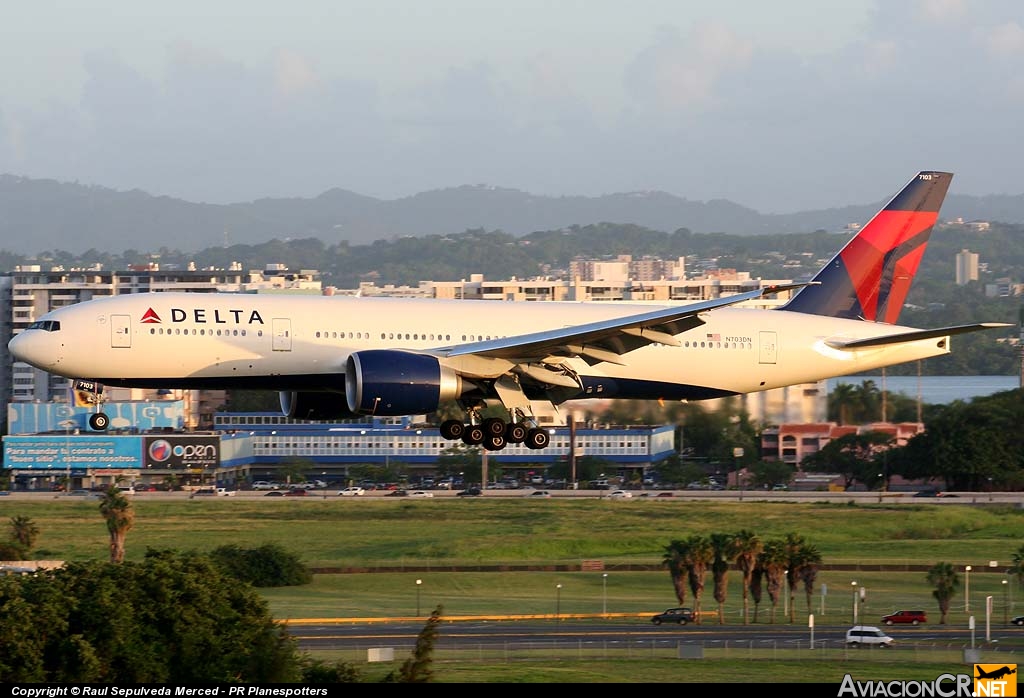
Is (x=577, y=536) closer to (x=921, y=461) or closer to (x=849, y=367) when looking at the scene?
(x=921, y=461)

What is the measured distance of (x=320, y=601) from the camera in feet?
219

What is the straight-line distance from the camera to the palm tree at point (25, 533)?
251 feet

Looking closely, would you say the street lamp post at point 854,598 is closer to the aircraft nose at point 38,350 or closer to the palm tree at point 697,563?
the palm tree at point 697,563

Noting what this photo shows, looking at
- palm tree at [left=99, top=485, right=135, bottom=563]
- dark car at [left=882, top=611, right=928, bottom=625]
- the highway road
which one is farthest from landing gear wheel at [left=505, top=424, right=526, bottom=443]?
palm tree at [left=99, top=485, right=135, bottom=563]

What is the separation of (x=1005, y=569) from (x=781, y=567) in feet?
44.0

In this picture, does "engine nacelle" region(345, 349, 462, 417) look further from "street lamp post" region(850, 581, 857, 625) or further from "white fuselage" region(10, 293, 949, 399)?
"street lamp post" region(850, 581, 857, 625)

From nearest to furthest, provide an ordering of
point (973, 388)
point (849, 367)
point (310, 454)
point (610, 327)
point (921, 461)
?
1. point (610, 327)
2. point (849, 367)
3. point (921, 461)
4. point (310, 454)
5. point (973, 388)

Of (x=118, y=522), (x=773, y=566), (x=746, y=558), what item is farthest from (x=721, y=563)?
(x=118, y=522)

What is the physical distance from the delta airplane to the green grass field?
1156 cm

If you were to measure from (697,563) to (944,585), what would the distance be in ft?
34.2

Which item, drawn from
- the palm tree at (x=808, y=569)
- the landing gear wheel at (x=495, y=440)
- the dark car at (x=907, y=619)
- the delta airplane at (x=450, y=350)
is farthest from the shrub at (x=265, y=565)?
the landing gear wheel at (x=495, y=440)

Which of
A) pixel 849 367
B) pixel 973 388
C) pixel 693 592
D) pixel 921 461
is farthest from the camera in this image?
pixel 973 388

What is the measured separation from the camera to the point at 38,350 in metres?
40.0

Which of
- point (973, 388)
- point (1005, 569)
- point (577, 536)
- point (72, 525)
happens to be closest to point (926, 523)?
point (1005, 569)
